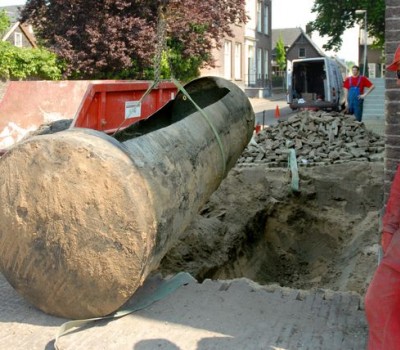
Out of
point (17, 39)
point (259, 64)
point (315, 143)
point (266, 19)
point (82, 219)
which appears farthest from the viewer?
point (266, 19)

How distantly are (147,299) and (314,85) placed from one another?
2328 cm

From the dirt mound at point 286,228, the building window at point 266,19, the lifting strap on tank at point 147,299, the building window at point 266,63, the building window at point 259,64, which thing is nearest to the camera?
the lifting strap on tank at point 147,299

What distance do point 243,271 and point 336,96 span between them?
20.0m

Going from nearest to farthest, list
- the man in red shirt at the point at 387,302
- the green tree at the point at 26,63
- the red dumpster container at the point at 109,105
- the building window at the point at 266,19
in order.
→ the man in red shirt at the point at 387,302 → the red dumpster container at the point at 109,105 → the green tree at the point at 26,63 → the building window at the point at 266,19

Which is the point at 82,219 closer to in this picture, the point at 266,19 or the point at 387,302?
the point at 387,302

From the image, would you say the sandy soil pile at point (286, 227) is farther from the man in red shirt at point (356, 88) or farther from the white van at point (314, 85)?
the white van at point (314, 85)

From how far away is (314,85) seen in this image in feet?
85.3

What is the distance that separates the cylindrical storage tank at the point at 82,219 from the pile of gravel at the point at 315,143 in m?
5.38

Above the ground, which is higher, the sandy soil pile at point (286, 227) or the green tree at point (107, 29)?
the green tree at point (107, 29)

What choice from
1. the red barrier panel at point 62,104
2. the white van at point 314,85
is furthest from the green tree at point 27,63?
the white van at point 314,85

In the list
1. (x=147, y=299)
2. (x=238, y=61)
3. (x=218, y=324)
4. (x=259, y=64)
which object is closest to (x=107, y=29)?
(x=147, y=299)

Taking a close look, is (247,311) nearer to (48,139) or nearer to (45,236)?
(45,236)

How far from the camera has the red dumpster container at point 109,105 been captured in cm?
760

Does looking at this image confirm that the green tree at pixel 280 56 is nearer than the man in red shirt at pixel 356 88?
No
